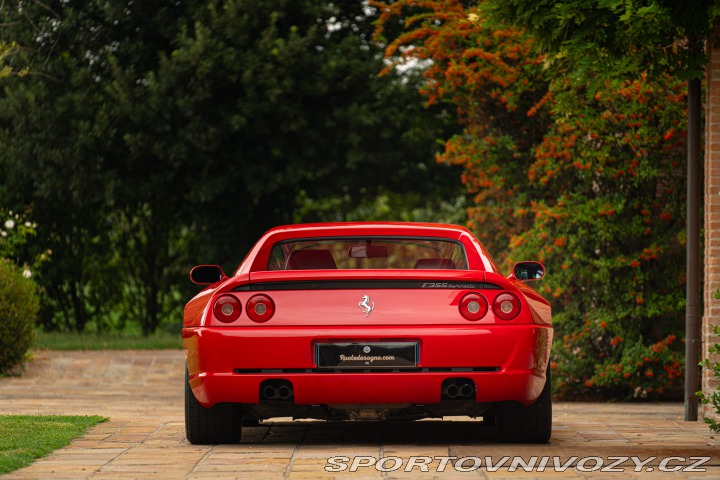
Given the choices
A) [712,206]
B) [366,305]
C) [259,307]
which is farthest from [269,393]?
[712,206]

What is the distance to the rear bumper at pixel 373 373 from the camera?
7.18m

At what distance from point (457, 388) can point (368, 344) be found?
0.55m

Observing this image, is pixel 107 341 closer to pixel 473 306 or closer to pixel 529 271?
pixel 529 271

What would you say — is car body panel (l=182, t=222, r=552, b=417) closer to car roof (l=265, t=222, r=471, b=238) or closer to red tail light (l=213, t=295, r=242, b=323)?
red tail light (l=213, t=295, r=242, b=323)

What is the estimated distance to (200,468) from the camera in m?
6.64

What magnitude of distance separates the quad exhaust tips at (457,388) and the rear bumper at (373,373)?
1.2 inches

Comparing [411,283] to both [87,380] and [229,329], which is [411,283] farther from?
[87,380]

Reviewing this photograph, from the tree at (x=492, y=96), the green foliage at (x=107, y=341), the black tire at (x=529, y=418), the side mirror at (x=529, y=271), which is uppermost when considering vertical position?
the tree at (x=492, y=96)

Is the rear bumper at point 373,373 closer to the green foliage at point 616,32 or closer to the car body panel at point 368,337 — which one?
the car body panel at point 368,337

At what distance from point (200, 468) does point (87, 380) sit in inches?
332

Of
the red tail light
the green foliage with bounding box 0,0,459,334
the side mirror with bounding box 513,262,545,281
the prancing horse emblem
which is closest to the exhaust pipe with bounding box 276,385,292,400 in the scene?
the red tail light

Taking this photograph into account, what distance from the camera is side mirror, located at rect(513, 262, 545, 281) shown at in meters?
8.24

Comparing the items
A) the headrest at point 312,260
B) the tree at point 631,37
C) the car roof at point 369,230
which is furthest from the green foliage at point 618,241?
the headrest at point 312,260

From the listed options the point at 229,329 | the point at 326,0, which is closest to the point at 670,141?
the point at 229,329
